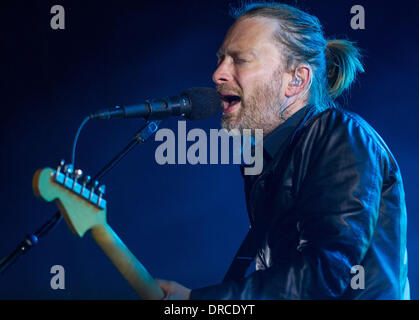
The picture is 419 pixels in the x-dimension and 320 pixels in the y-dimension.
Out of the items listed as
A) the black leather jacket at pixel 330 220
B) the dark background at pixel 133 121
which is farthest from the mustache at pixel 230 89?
the dark background at pixel 133 121

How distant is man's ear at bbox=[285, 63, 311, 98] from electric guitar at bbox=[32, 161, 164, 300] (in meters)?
0.89

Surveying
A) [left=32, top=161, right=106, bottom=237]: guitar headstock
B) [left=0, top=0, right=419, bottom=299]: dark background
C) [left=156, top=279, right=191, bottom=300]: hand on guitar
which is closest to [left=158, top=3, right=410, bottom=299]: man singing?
[left=156, top=279, right=191, bottom=300]: hand on guitar

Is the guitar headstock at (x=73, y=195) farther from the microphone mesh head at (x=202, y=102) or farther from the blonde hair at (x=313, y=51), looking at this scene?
the blonde hair at (x=313, y=51)

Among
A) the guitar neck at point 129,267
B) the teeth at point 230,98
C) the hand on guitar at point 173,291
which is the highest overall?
the teeth at point 230,98

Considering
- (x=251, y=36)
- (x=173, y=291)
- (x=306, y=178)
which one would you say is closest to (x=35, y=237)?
(x=173, y=291)

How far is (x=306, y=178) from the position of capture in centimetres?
139

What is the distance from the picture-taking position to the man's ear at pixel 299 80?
1843 mm

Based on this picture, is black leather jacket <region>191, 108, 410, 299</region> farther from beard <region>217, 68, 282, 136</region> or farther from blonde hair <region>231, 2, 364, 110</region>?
blonde hair <region>231, 2, 364, 110</region>

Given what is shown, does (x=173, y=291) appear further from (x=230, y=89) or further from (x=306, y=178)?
(x=230, y=89)

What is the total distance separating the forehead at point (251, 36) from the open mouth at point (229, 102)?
0.18 meters

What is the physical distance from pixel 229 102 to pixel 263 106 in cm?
14

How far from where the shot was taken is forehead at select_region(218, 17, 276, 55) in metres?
1.78
